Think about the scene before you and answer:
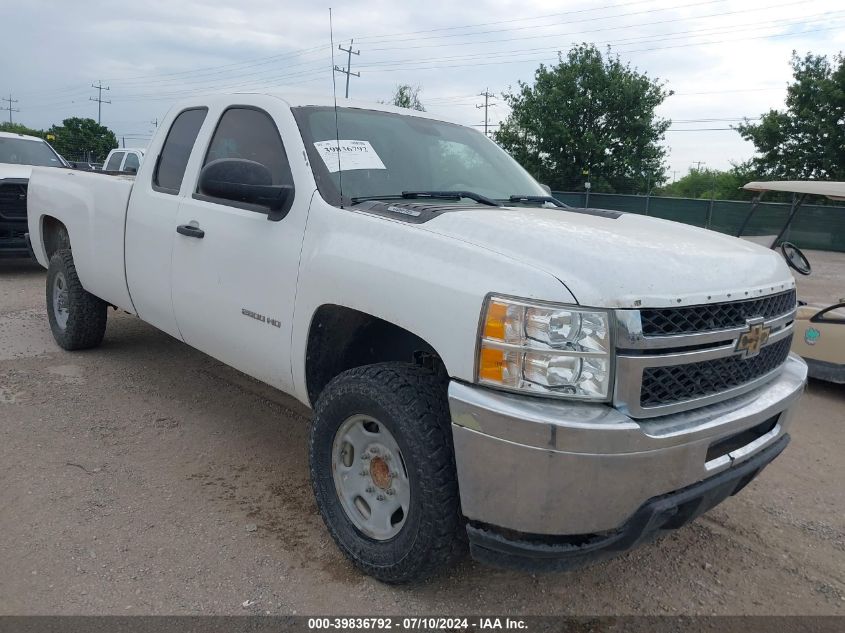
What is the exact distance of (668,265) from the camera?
2.37 metres

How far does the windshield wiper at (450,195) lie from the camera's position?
10.8 ft

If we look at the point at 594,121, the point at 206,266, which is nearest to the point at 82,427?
the point at 206,266

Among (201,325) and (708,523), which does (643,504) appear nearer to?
(708,523)

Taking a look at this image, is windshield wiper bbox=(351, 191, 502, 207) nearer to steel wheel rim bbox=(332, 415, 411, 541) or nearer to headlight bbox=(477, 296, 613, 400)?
steel wheel rim bbox=(332, 415, 411, 541)

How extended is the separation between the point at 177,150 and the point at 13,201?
6485mm

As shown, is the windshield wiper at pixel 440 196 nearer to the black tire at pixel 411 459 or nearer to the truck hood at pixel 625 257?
the truck hood at pixel 625 257

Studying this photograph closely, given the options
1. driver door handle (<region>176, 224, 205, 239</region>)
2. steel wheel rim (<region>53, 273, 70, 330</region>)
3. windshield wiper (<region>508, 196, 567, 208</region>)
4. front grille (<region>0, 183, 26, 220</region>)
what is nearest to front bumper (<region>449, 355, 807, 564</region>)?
windshield wiper (<region>508, 196, 567, 208</region>)

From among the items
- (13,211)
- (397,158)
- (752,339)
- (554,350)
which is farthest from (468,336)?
(13,211)

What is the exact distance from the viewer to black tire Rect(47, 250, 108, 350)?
543 cm

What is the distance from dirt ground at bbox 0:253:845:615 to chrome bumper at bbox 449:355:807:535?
670 mm

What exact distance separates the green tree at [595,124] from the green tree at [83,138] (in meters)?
50.4

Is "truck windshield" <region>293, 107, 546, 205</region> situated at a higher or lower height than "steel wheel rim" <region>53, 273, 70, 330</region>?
higher

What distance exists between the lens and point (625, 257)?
2.34 m

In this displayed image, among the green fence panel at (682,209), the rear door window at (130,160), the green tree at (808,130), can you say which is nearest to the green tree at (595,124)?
the green tree at (808,130)
